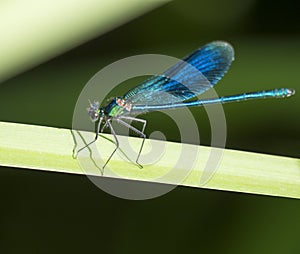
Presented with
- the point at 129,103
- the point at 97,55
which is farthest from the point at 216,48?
the point at 97,55

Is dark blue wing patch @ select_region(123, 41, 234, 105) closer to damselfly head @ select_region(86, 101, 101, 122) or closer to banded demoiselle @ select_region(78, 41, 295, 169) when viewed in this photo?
banded demoiselle @ select_region(78, 41, 295, 169)

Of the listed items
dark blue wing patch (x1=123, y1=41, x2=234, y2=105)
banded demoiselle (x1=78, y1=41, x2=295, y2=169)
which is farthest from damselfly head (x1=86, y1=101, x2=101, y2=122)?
dark blue wing patch (x1=123, y1=41, x2=234, y2=105)

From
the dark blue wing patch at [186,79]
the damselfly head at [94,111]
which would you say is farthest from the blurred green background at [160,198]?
the damselfly head at [94,111]

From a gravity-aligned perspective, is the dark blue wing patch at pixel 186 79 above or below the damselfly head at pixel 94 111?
above

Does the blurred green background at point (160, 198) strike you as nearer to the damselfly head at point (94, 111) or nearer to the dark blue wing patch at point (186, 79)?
the dark blue wing patch at point (186, 79)

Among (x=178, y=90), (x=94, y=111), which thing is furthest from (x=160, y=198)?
(x=94, y=111)

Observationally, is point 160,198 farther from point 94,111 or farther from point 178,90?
point 94,111
